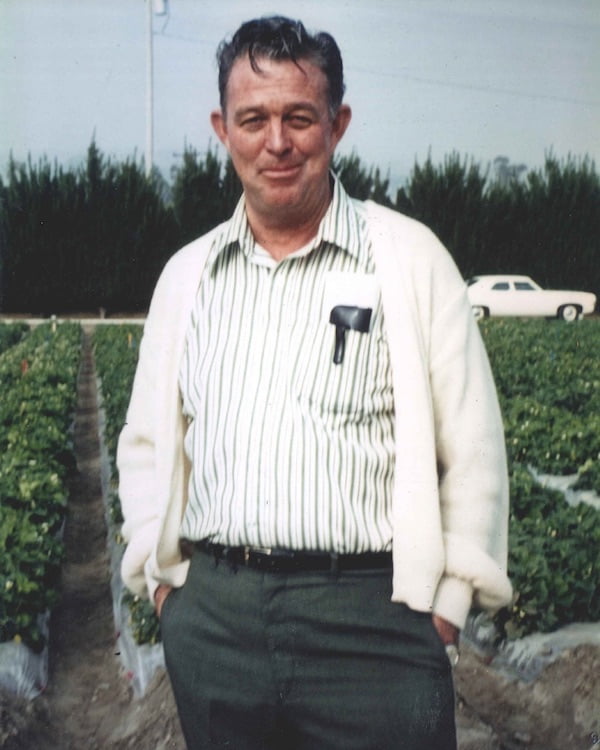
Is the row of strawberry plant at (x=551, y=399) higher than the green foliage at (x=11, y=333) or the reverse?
the reverse

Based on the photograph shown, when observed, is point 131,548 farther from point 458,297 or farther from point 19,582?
point 19,582

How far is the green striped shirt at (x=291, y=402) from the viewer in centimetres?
158

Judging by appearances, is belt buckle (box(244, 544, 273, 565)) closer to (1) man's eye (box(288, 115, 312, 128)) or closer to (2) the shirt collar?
(2) the shirt collar

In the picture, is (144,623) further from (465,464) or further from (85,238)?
(85,238)

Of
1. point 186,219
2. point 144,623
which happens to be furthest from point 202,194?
point 144,623

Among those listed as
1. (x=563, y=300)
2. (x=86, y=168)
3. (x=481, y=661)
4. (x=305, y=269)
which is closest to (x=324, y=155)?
(x=305, y=269)

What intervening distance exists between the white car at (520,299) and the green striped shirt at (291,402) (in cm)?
1960

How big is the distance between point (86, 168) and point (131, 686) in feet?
55.5

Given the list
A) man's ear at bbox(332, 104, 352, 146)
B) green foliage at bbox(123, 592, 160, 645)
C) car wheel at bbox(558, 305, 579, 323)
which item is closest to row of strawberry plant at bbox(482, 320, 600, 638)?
green foliage at bbox(123, 592, 160, 645)

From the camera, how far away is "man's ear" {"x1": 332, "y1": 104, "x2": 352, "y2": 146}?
174cm

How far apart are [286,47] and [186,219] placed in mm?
19331

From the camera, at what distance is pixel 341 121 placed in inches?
69.2

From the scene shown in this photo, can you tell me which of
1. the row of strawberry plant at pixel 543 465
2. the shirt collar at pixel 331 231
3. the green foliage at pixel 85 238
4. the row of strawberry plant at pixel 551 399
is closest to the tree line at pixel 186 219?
the green foliage at pixel 85 238

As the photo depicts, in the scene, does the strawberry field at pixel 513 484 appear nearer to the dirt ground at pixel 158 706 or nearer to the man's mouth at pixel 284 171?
the dirt ground at pixel 158 706
